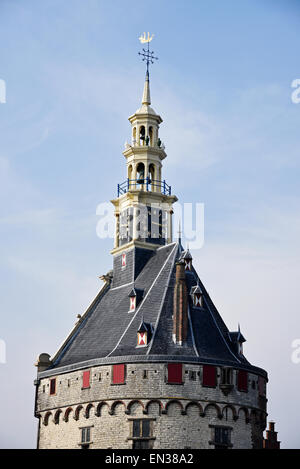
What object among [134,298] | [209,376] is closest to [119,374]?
[209,376]

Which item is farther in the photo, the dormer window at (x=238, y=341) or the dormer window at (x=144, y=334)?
the dormer window at (x=238, y=341)

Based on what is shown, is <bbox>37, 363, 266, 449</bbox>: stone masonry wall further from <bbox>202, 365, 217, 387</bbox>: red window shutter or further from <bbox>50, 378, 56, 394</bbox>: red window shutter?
<bbox>50, 378, 56, 394</bbox>: red window shutter

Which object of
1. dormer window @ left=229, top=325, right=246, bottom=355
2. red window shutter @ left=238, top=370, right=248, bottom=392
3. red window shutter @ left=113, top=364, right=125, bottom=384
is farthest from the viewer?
dormer window @ left=229, top=325, right=246, bottom=355

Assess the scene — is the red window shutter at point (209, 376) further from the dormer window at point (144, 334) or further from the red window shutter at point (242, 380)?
the dormer window at point (144, 334)

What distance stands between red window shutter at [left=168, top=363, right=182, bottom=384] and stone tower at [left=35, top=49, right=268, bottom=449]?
0.07 m

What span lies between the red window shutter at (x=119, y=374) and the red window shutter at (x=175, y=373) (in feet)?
11.8

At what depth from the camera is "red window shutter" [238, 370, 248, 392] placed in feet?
268

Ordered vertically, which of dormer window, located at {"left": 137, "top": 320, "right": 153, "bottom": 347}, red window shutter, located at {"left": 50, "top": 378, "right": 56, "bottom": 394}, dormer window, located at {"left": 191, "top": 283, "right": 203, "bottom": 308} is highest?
dormer window, located at {"left": 191, "top": 283, "right": 203, "bottom": 308}

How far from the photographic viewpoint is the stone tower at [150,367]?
7875 cm

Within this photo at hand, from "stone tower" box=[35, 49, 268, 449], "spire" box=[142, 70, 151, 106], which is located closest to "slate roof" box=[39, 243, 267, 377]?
"stone tower" box=[35, 49, 268, 449]

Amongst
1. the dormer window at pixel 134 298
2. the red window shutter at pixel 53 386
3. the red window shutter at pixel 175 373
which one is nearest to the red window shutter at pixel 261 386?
the red window shutter at pixel 175 373

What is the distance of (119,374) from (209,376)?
6.78 meters

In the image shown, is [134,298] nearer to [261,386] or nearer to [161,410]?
[161,410]

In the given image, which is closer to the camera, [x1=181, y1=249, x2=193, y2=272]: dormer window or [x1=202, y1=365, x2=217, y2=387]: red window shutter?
[x1=202, y1=365, x2=217, y2=387]: red window shutter
